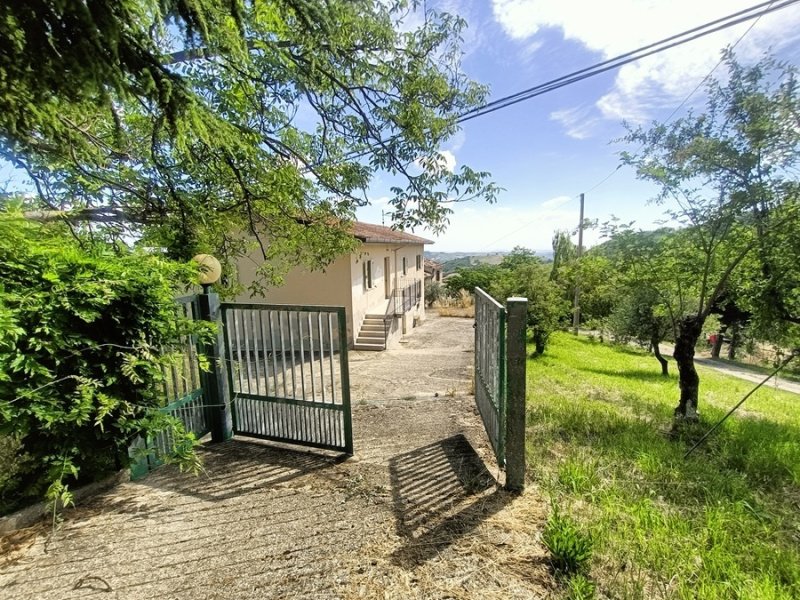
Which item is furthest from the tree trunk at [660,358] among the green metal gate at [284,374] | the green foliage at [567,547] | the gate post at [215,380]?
the gate post at [215,380]

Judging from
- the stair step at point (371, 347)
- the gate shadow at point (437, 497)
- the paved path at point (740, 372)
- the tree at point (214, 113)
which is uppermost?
the tree at point (214, 113)

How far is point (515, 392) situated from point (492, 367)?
2.49 ft

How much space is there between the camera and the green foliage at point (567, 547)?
2211 millimetres

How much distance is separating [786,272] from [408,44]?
653 centimetres

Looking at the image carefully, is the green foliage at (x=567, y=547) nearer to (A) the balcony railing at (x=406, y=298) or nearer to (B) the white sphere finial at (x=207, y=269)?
(B) the white sphere finial at (x=207, y=269)

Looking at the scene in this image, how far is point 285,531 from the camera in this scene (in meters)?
2.68

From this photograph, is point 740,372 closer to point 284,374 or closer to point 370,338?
point 370,338

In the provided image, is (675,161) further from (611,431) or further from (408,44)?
(408,44)

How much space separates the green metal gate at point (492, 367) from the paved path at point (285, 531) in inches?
14.6

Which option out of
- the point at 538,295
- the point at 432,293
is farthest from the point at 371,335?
the point at 432,293

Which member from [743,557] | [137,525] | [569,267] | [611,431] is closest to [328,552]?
[137,525]

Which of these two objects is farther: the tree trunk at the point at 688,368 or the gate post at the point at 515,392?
the tree trunk at the point at 688,368

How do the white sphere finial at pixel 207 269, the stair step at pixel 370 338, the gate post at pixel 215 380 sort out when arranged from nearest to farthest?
the white sphere finial at pixel 207 269 → the gate post at pixel 215 380 → the stair step at pixel 370 338

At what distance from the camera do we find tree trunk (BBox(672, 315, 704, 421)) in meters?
5.88
